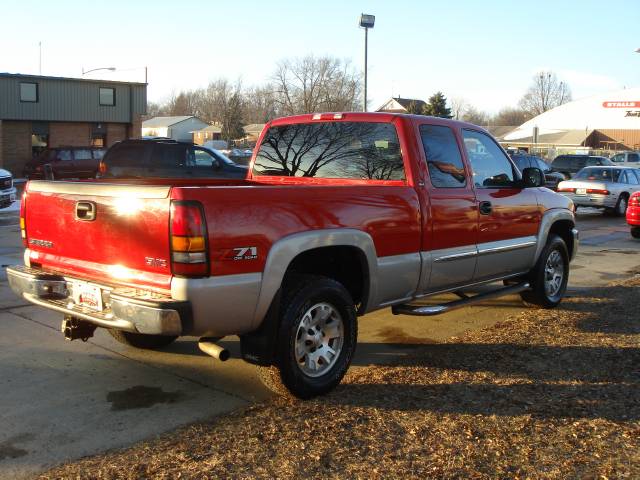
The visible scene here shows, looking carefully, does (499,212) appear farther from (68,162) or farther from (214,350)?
(68,162)

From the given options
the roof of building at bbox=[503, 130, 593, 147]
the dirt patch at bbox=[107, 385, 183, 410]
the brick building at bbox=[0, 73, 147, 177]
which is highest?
the roof of building at bbox=[503, 130, 593, 147]

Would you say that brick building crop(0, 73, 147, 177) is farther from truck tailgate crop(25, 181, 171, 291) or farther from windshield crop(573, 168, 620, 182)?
truck tailgate crop(25, 181, 171, 291)

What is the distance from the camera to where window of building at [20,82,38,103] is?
35062mm

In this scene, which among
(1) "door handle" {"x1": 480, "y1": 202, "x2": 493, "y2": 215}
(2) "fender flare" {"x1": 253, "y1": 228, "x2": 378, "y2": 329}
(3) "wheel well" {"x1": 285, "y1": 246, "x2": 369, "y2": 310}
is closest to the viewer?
(2) "fender flare" {"x1": 253, "y1": 228, "x2": 378, "y2": 329}

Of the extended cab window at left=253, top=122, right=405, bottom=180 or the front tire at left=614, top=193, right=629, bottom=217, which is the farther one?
the front tire at left=614, top=193, right=629, bottom=217

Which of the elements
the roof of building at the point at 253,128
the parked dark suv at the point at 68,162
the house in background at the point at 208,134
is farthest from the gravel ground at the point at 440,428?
the roof of building at the point at 253,128

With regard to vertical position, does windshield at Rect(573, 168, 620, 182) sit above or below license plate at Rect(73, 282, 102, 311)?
above

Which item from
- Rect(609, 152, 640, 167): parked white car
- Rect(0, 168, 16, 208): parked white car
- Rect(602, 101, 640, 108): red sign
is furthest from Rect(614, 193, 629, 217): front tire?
Rect(602, 101, 640, 108): red sign

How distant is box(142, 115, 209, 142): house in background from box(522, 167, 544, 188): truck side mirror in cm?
10097

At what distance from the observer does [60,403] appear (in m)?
4.55

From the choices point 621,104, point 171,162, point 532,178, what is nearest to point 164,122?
point 621,104

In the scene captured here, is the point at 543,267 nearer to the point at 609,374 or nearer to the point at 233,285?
Result: the point at 609,374

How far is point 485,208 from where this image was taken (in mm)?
6125

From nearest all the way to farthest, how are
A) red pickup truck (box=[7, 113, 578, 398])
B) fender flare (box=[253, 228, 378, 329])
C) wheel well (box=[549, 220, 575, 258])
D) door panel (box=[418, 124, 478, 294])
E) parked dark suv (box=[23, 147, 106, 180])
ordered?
red pickup truck (box=[7, 113, 578, 398]), fender flare (box=[253, 228, 378, 329]), door panel (box=[418, 124, 478, 294]), wheel well (box=[549, 220, 575, 258]), parked dark suv (box=[23, 147, 106, 180])
